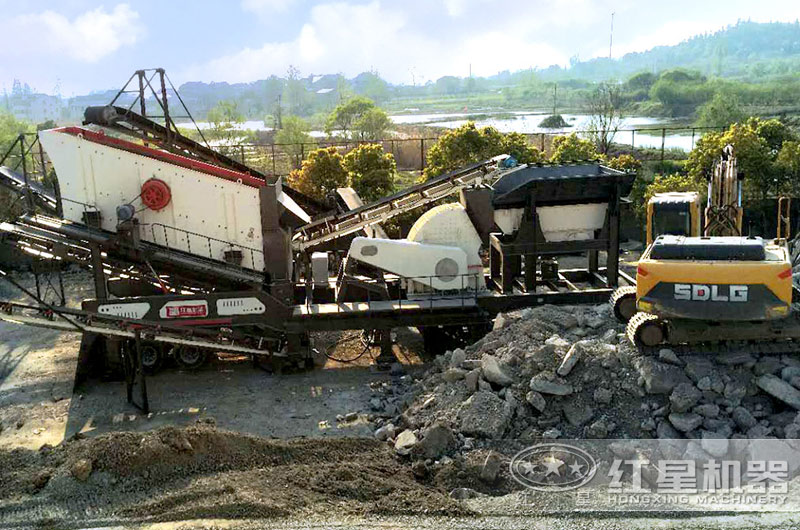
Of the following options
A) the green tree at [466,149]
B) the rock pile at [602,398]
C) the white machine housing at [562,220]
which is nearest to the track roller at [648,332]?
the rock pile at [602,398]

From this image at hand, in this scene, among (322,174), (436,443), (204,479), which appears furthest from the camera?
(322,174)

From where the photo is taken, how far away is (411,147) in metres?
45.3

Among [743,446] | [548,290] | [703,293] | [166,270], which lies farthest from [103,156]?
[743,446]

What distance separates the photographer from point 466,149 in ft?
85.5

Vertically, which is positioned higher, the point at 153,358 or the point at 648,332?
the point at 648,332

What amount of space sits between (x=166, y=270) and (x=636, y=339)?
30.2ft

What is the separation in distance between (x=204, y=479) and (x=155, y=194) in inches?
277

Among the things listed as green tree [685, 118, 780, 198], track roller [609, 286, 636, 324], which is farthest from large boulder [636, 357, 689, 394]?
green tree [685, 118, 780, 198]

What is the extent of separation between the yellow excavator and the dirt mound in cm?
424

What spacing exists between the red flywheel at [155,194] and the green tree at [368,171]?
10.6 meters

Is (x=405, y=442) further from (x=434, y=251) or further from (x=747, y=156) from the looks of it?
(x=747, y=156)

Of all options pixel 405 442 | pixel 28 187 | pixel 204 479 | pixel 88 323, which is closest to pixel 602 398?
pixel 405 442

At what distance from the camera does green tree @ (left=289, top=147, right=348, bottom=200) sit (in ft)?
80.5

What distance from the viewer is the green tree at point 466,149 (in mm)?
25984
